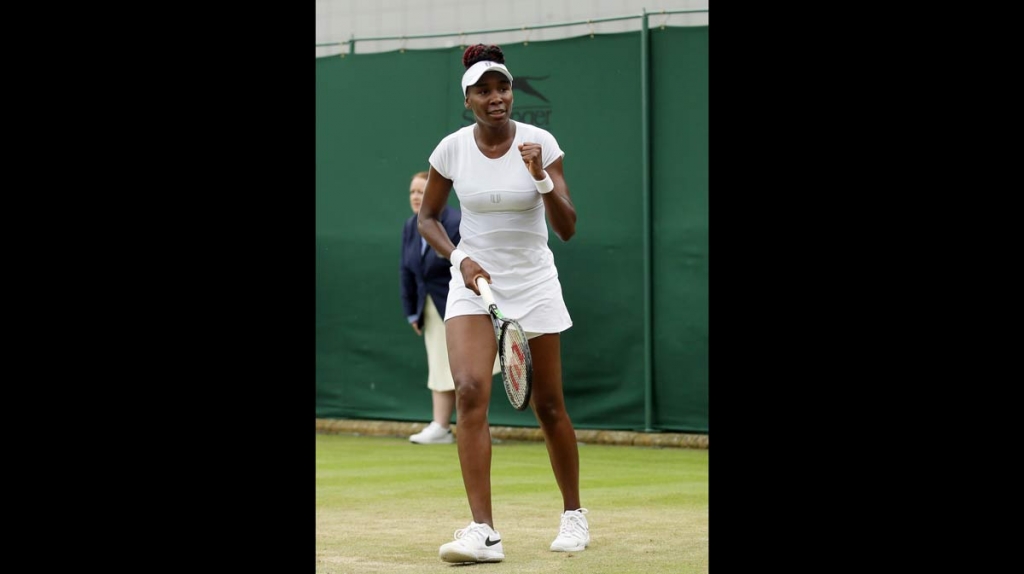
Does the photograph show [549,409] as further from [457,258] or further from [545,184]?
[545,184]

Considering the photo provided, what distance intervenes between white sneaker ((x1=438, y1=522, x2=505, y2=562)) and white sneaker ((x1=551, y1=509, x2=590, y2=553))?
0.31m

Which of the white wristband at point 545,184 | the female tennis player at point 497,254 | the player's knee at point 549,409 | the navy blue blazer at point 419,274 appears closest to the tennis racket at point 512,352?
the female tennis player at point 497,254

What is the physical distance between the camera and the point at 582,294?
10.8 m

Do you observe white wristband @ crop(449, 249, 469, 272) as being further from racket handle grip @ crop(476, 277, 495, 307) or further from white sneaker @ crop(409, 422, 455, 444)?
white sneaker @ crop(409, 422, 455, 444)

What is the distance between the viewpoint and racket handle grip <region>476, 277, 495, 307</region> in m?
5.66

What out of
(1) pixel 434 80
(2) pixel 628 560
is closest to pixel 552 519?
(2) pixel 628 560

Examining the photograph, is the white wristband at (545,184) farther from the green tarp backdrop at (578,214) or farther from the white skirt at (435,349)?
the white skirt at (435,349)

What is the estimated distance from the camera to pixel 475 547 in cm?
545

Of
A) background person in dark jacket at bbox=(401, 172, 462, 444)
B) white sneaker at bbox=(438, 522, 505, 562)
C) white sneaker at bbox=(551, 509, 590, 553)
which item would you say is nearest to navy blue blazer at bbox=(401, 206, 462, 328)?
background person in dark jacket at bbox=(401, 172, 462, 444)

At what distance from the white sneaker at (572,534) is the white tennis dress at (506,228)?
2.38 ft

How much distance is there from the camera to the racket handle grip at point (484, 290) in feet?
18.6
